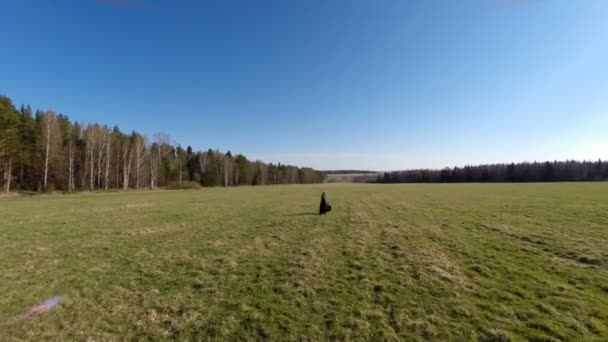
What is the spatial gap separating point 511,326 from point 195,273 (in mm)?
6967

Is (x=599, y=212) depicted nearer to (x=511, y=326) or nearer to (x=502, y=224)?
(x=502, y=224)

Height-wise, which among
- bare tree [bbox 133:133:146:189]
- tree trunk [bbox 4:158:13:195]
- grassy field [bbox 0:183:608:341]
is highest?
bare tree [bbox 133:133:146:189]

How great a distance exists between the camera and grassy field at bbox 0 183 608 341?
13.9ft

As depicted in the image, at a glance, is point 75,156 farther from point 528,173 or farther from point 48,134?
point 528,173

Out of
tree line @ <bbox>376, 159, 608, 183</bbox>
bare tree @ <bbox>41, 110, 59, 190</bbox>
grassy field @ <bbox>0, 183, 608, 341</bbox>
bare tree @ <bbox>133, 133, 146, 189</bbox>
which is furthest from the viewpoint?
tree line @ <bbox>376, 159, 608, 183</bbox>

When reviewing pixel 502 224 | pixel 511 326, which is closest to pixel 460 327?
pixel 511 326

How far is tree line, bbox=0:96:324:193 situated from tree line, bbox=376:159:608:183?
110 m

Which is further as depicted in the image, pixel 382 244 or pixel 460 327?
pixel 382 244

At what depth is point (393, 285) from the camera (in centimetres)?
586

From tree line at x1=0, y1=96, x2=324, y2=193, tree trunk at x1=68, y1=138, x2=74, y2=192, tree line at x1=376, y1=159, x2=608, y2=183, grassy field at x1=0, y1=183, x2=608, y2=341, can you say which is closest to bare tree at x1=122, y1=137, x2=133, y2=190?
tree line at x1=0, y1=96, x2=324, y2=193

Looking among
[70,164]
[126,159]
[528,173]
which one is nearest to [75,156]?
[70,164]

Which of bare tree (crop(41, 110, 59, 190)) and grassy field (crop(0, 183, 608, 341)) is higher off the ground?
bare tree (crop(41, 110, 59, 190))

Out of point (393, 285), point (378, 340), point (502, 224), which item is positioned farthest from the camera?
point (502, 224)

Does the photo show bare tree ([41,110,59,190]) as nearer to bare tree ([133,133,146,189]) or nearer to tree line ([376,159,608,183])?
bare tree ([133,133,146,189])
